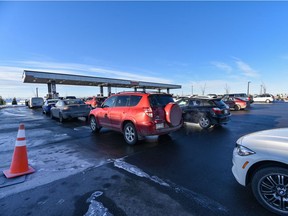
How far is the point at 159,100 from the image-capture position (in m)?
6.14

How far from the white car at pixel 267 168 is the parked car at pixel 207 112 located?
6.08m

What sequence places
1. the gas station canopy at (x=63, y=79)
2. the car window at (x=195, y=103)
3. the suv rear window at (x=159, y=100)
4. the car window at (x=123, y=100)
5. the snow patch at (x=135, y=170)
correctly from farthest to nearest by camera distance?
the gas station canopy at (x=63, y=79)
the car window at (x=195, y=103)
the car window at (x=123, y=100)
the suv rear window at (x=159, y=100)
the snow patch at (x=135, y=170)

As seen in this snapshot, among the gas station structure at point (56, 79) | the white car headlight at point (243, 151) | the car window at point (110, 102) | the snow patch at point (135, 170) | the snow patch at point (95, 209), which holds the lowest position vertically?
the snow patch at point (135, 170)

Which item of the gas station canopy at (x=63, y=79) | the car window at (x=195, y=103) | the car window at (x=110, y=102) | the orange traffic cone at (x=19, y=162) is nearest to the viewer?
the orange traffic cone at (x=19, y=162)

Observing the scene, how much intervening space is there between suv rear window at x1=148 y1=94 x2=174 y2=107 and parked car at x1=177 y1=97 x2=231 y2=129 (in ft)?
11.0

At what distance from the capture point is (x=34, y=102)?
29.5 m

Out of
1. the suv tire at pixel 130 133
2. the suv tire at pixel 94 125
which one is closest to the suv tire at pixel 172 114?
the suv tire at pixel 130 133

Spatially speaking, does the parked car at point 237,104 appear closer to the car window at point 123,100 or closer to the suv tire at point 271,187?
the car window at point 123,100

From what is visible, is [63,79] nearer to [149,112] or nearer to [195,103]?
[195,103]

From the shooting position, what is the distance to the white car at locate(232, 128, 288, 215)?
94.0 inches

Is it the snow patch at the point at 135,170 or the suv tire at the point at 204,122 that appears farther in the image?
the suv tire at the point at 204,122

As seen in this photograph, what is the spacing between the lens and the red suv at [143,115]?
5656 millimetres

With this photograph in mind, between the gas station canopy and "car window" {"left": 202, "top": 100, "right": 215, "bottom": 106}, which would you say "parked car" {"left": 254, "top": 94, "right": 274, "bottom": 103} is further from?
"car window" {"left": 202, "top": 100, "right": 215, "bottom": 106}

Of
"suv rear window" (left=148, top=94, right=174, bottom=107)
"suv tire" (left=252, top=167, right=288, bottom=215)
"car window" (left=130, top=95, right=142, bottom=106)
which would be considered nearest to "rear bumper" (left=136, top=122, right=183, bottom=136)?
"suv rear window" (left=148, top=94, right=174, bottom=107)
